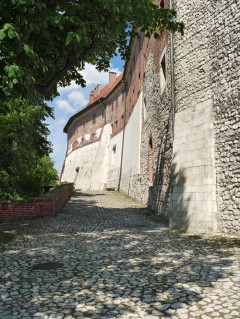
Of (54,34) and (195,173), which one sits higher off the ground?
(54,34)

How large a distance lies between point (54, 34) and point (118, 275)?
19.7 ft

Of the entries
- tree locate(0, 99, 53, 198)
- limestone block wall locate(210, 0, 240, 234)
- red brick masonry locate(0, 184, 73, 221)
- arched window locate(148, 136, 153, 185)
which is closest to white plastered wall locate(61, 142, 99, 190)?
arched window locate(148, 136, 153, 185)

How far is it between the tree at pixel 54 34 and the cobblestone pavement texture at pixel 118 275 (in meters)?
3.60

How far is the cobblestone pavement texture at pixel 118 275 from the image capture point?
418 cm

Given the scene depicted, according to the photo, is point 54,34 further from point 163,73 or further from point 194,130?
point 163,73

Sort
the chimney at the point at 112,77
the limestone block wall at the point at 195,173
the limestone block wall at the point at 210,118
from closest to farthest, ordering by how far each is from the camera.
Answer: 1. the limestone block wall at the point at 210,118
2. the limestone block wall at the point at 195,173
3. the chimney at the point at 112,77

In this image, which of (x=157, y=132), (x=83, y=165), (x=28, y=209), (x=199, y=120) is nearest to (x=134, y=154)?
(x=157, y=132)

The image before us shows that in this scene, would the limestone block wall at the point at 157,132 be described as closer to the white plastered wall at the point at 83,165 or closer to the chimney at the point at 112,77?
the white plastered wall at the point at 83,165

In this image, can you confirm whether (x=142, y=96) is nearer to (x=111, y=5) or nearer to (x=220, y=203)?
(x=220, y=203)

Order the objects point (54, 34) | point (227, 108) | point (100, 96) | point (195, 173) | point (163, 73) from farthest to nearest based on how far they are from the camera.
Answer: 1. point (100, 96)
2. point (163, 73)
3. point (195, 173)
4. point (227, 108)
5. point (54, 34)

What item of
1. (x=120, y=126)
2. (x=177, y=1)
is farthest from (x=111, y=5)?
(x=120, y=126)

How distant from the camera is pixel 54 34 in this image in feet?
26.9

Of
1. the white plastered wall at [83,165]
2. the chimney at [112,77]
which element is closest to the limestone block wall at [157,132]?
the white plastered wall at [83,165]

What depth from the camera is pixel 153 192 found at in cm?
1656
